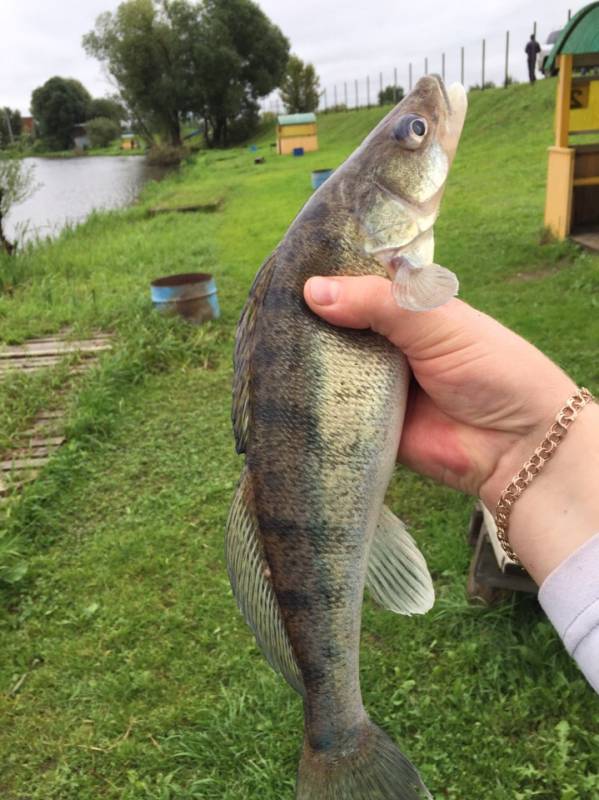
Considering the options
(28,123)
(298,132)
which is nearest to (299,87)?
(298,132)

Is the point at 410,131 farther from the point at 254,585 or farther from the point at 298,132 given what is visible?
the point at 298,132

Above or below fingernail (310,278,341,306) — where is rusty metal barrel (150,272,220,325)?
below

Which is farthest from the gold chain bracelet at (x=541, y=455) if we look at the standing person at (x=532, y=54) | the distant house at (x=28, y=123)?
the distant house at (x=28, y=123)

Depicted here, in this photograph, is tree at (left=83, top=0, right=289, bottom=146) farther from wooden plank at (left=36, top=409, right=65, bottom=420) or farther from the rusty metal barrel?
wooden plank at (left=36, top=409, right=65, bottom=420)

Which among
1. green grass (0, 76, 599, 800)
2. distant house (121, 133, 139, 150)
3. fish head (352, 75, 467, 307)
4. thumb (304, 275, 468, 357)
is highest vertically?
distant house (121, 133, 139, 150)

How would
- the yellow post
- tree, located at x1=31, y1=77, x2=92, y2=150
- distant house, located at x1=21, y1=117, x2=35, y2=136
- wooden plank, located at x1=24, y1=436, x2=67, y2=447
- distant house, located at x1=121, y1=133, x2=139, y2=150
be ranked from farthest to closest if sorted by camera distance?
distant house, located at x1=21, y1=117, x2=35, y2=136
tree, located at x1=31, y1=77, x2=92, y2=150
distant house, located at x1=121, y1=133, x2=139, y2=150
the yellow post
wooden plank, located at x1=24, y1=436, x2=67, y2=447

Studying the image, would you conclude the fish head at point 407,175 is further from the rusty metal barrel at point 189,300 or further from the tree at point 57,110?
the tree at point 57,110

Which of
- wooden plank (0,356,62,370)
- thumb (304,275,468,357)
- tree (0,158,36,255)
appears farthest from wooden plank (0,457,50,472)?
tree (0,158,36,255)

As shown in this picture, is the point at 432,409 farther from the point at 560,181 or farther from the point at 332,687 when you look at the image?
the point at 560,181
